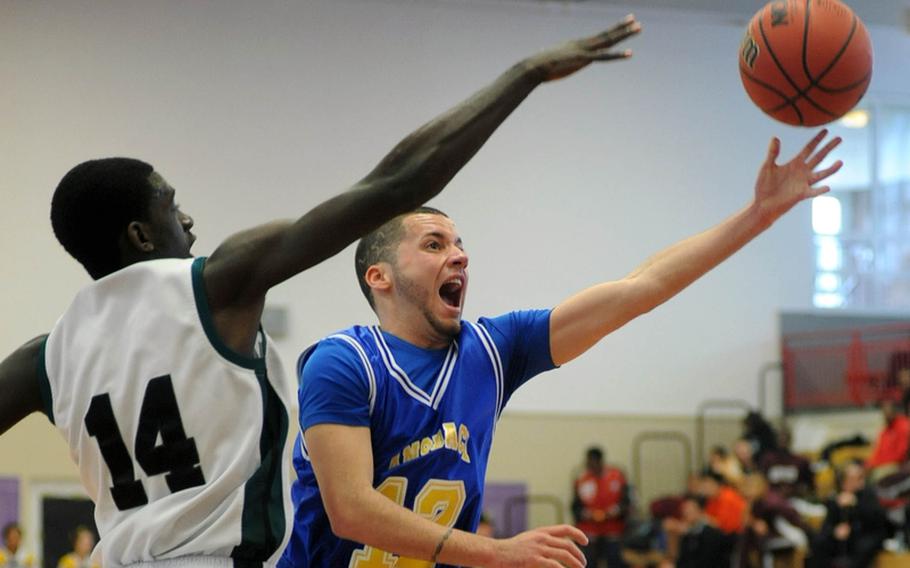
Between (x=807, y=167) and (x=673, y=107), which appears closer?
(x=807, y=167)

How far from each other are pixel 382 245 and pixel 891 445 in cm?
1235

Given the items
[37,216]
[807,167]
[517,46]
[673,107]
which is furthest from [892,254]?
[807,167]

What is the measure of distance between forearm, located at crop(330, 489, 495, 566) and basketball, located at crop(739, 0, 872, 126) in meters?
2.40

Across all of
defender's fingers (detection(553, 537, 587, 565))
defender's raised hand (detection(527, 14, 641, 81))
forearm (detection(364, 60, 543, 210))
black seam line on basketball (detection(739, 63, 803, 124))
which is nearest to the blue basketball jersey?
defender's fingers (detection(553, 537, 587, 565))

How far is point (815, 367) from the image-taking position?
20125 mm

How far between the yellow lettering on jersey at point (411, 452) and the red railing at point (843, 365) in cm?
1531

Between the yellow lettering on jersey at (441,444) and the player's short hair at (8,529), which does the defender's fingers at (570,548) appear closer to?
the yellow lettering on jersey at (441,444)

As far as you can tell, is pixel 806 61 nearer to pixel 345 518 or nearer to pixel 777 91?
pixel 777 91

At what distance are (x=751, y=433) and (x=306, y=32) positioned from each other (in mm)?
8132

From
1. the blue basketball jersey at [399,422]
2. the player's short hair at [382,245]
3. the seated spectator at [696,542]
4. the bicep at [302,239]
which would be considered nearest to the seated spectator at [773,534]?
the seated spectator at [696,542]

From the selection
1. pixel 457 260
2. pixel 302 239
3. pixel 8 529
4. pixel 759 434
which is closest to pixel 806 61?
pixel 457 260

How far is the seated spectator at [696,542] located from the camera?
1534 centimetres

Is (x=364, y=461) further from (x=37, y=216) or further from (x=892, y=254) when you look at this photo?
(x=892, y=254)

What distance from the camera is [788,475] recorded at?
53.0 feet
